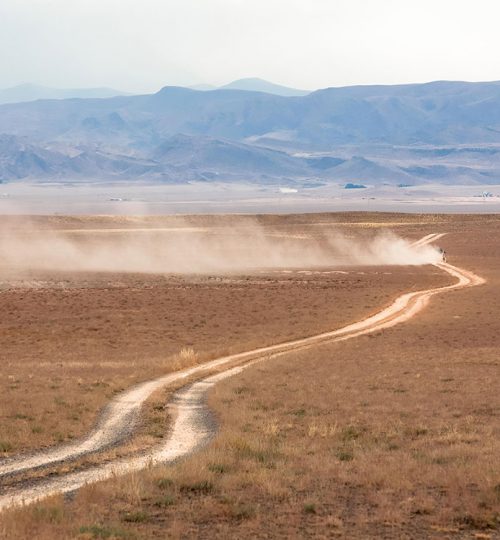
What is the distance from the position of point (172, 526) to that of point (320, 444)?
7293mm

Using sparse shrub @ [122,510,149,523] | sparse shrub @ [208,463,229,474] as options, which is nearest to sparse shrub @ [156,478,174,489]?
sparse shrub @ [208,463,229,474]

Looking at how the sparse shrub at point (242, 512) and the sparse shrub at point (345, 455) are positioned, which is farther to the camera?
the sparse shrub at point (345, 455)

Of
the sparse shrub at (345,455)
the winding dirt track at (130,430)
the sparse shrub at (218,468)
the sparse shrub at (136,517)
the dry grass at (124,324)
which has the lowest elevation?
the dry grass at (124,324)

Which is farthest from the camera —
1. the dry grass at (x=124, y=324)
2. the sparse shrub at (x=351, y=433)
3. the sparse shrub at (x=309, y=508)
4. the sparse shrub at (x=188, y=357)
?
the sparse shrub at (x=188, y=357)

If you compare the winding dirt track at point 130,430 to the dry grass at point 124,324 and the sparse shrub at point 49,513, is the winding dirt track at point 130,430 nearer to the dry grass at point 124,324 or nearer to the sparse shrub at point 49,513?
the dry grass at point 124,324

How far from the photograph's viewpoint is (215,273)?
87312 mm

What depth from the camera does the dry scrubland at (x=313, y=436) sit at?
45.6 ft

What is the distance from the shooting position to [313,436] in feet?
70.7

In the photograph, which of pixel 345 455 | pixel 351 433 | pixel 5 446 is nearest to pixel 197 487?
pixel 345 455

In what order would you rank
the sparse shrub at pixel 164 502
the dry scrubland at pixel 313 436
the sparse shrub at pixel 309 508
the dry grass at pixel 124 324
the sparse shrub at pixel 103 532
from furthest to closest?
the dry grass at pixel 124 324 < the sparse shrub at pixel 164 502 < the sparse shrub at pixel 309 508 < the dry scrubland at pixel 313 436 < the sparse shrub at pixel 103 532

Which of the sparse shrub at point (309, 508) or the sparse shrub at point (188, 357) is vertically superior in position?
the sparse shrub at point (309, 508)

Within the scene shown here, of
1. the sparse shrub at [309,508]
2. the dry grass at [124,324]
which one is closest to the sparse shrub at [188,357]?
the dry grass at [124,324]

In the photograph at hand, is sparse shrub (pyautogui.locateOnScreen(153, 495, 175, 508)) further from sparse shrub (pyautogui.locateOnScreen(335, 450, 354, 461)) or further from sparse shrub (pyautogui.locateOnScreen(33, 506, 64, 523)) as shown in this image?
sparse shrub (pyautogui.locateOnScreen(335, 450, 354, 461))

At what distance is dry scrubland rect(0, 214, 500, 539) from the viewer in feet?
45.6
